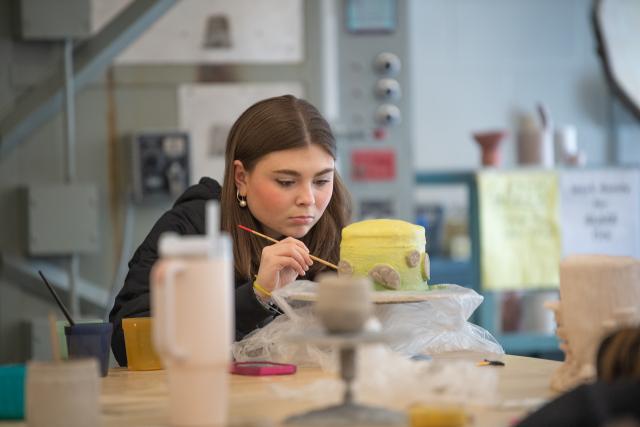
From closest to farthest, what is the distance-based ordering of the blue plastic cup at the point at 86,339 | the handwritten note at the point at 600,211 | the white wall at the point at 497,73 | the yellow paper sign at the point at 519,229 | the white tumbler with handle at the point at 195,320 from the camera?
the white tumbler with handle at the point at 195,320 → the blue plastic cup at the point at 86,339 → the yellow paper sign at the point at 519,229 → the handwritten note at the point at 600,211 → the white wall at the point at 497,73

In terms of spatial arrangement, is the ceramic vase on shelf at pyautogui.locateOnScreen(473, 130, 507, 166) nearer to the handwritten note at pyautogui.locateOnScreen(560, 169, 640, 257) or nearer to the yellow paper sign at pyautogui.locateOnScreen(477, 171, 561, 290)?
the yellow paper sign at pyautogui.locateOnScreen(477, 171, 561, 290)

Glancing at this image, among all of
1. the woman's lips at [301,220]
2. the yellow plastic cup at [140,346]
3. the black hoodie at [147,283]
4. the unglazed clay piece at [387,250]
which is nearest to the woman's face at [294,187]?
the woman's lips at [301,220]

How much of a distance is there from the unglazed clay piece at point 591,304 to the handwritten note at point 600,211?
3082 millimetres

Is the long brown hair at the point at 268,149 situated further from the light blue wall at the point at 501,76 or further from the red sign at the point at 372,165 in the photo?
the light blue wall at the point at 501,76

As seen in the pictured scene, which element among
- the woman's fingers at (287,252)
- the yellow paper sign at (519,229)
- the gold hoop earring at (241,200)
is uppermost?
the gold hoop earring at (241,200)

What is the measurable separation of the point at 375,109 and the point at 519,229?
2.52 feet

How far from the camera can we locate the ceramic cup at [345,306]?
103 centimetres

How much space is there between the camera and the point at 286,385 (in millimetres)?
1378

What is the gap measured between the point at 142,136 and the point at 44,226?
18.0 inches

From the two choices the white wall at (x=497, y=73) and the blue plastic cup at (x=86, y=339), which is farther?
the white wall at (x=497, y=73)

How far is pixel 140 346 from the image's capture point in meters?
1.66

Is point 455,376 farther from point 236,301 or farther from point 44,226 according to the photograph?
point 44,226

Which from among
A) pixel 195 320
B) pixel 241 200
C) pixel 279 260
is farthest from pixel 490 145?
pixel 195 320

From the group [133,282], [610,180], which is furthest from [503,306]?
[133,282]
